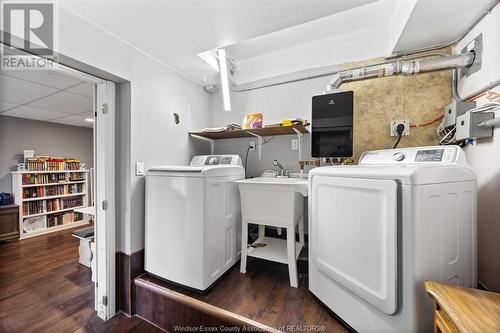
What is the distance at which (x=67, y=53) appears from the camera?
127cm

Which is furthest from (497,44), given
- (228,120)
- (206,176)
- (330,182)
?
(228,120)

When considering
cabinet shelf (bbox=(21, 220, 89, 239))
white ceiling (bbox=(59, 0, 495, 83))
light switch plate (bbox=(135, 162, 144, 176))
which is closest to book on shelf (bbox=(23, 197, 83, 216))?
cabinet shelf (bbox=(21, 220, 89, 239))

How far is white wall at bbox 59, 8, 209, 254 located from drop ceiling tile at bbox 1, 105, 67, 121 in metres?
3.05

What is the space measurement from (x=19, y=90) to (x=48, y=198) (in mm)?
2462

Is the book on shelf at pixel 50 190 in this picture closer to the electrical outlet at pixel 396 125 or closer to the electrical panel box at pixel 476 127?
the electrical outlet at pixel 396 125

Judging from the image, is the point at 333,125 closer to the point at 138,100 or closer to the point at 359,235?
the point at 359,235

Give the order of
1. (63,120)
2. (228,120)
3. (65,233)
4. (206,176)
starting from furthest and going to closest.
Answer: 1. (63,120)
2. (65,233)
3. (228,120)
4. (206,176)

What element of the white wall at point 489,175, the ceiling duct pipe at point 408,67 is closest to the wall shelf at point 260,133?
the ceiling duct pipe at point 408,67

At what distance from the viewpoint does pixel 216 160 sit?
2.29m

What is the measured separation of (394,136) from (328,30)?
1.25 meters

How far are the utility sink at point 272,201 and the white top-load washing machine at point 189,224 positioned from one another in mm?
195

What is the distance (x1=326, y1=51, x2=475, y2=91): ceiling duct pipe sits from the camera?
1.41m

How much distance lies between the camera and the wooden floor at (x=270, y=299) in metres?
1.21

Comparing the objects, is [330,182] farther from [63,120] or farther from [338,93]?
[63,120]
